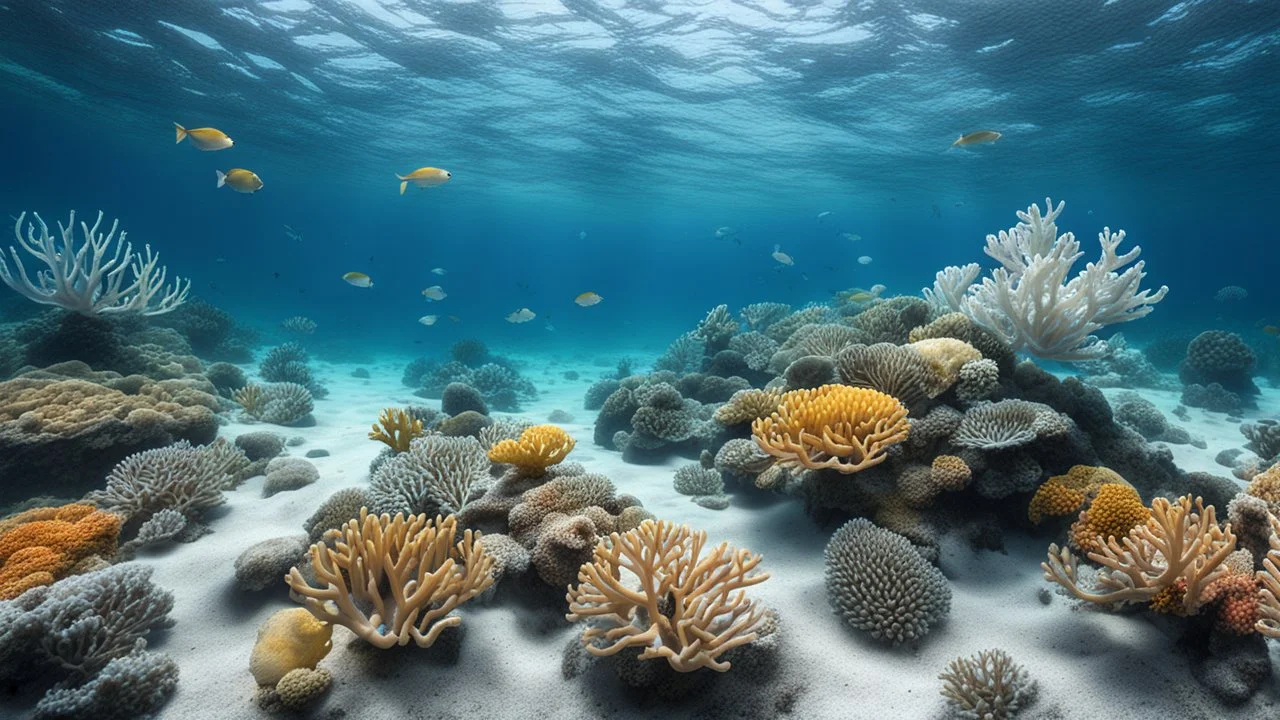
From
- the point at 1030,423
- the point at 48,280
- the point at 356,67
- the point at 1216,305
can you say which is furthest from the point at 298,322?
the point at 1216,305

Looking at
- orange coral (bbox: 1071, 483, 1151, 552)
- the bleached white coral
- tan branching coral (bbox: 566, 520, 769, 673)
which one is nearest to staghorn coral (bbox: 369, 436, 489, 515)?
tan branching coral (bbox: 566, 520, 769, 673)

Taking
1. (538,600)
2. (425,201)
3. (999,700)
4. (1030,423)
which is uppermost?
(425,201)

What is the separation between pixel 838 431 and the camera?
4.36m

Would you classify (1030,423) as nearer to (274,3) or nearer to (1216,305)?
(274,3)

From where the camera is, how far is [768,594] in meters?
3.99

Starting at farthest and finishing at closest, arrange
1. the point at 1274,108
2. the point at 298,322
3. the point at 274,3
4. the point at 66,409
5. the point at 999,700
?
the point at 298,322
the point at 1274,108
the point at 274,3
the point at 66,409
the point at 999,700

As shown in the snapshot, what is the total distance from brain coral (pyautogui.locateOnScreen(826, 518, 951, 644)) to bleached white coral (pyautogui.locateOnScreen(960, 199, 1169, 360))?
3560mm

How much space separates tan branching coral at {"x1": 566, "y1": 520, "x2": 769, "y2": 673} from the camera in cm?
304

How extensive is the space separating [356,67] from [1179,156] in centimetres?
3795

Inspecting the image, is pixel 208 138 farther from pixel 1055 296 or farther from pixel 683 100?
pixel 683 100

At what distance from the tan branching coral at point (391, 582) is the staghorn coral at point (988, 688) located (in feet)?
9.28

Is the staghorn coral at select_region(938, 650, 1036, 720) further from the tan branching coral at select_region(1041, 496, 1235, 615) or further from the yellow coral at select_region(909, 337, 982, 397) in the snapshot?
the yellow coral at select_region(909, 337, 982, 397)

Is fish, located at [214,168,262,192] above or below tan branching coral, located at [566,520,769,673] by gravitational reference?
above

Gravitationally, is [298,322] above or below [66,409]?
below
